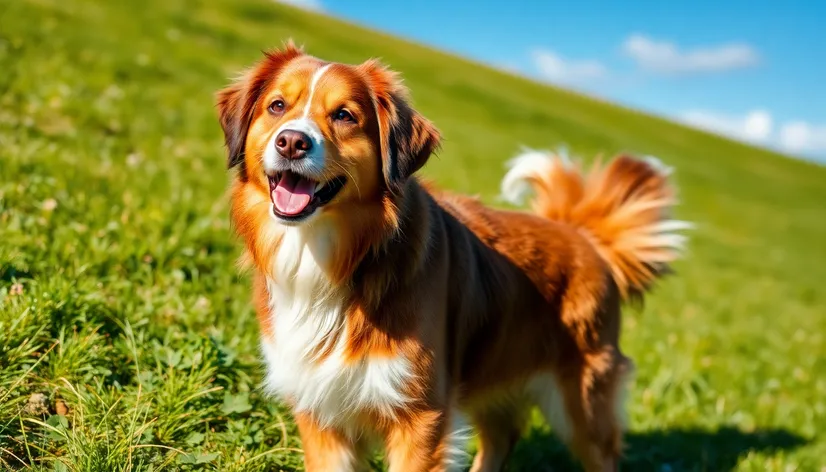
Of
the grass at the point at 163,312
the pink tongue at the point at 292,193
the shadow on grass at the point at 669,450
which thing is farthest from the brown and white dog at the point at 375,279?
the shadow on grass at the point at 669,450

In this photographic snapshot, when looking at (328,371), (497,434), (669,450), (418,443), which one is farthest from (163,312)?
(669,450)

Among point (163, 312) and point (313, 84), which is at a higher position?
point (313, 84)

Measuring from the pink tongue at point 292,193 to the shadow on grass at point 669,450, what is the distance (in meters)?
2.66

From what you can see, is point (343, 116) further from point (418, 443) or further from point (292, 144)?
point (418, 443)

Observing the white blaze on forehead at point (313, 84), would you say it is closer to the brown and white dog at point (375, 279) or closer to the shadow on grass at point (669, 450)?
the brown and white dog at point (375, 279)

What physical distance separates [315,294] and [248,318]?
60.6 inches

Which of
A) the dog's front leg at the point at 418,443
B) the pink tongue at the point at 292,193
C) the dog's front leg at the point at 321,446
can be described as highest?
the pink tongue at the point at 292,193

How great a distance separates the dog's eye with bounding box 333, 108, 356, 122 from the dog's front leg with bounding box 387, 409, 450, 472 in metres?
1.47

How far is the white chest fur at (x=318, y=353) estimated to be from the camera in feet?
10.9

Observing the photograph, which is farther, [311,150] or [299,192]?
[299,192]

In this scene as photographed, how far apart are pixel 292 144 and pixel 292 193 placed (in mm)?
291

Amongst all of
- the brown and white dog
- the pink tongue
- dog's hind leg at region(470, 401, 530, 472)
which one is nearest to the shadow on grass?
dog's hind leg at region(470, 401, 530, 472)

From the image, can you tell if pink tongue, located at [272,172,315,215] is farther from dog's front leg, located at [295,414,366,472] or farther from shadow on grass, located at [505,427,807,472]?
shadow on grass, located at [505,427,807,472]

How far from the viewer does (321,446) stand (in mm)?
3689
